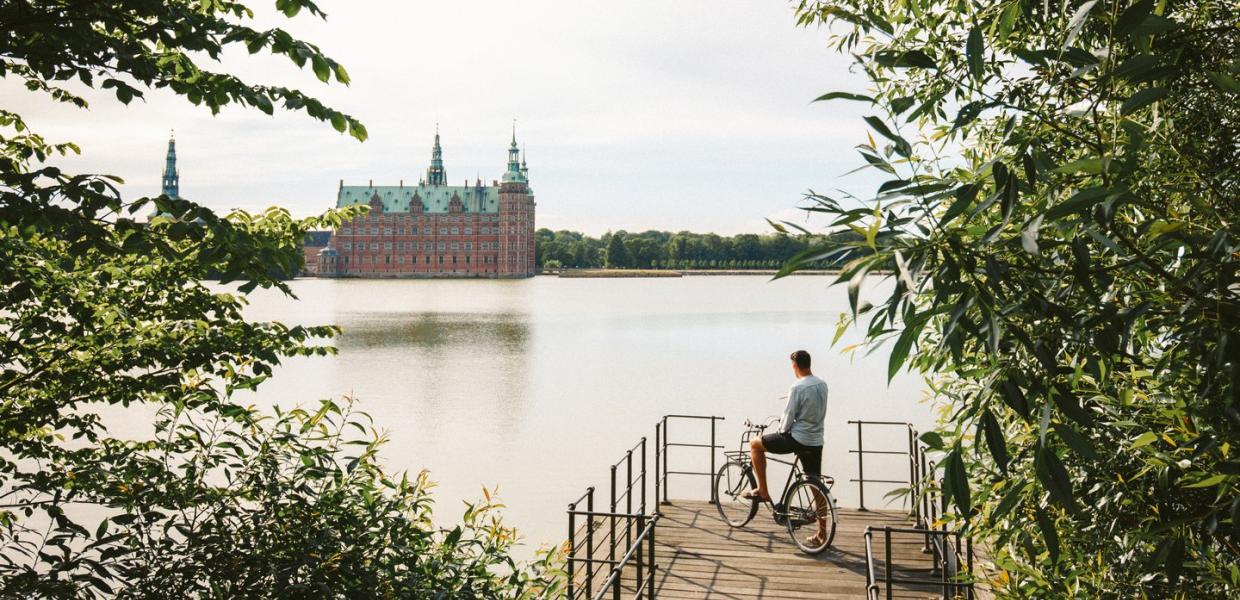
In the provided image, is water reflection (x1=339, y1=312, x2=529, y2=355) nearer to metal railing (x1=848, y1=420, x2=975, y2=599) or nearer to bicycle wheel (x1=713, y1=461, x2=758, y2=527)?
bicycle wheel (x1=713, y1=461, x2=758, y2=527)

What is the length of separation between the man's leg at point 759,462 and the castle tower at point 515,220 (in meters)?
127

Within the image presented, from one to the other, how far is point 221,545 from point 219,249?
4.26 feet

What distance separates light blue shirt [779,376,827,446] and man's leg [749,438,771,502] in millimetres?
257

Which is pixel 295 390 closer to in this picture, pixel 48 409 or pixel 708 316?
pixel 48 409

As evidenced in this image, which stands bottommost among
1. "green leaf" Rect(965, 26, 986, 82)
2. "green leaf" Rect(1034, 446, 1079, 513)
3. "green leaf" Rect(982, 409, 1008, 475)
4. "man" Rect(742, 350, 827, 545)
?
"man" Rect(742, 350, 827, 545)

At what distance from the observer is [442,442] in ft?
67.8

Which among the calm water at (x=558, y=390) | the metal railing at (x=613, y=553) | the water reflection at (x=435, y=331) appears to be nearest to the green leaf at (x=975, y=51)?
the metal railing at (x=613, y=553)

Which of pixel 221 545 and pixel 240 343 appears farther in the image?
pixel 240 343

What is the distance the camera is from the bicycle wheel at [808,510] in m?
7.24

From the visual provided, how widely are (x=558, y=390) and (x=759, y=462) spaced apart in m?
21.8

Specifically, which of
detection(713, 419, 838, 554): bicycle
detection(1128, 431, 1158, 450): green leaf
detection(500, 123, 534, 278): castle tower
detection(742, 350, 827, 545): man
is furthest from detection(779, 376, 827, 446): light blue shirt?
detection(500, 123, 534, 278): castle tower

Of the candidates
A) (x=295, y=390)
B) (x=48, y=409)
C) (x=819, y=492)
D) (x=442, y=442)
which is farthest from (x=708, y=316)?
(x=48, y=409)

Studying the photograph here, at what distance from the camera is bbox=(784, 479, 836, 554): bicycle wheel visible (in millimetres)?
7238

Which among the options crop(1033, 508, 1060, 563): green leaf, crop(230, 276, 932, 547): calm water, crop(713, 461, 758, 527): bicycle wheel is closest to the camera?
crop(1033, 508, 1060, 563): green leaf
